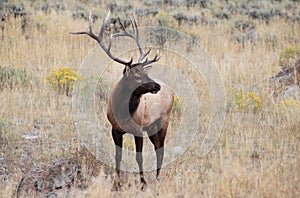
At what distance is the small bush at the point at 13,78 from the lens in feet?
29.0

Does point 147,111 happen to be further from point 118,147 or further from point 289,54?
point 289,54

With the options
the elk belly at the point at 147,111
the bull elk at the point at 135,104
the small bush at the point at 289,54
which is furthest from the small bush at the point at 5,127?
the small bush at the point at 289,54

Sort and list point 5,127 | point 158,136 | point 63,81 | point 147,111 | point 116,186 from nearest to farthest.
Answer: point 116,186 < point 147,111 < point 158,136 < point 5,127 < point 63,81

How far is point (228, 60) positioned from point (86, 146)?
601 centimetres

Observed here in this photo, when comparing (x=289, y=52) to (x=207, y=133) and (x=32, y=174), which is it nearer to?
(x=207, y=133)

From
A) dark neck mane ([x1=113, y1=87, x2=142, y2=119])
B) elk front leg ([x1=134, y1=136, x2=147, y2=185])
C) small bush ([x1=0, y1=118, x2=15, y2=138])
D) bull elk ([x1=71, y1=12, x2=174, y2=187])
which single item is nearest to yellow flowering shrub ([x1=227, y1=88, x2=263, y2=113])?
bull elk ([x1=71, y1=12, x2=174, y2=187])

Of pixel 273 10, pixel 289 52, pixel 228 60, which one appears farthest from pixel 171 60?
pixel 273 10

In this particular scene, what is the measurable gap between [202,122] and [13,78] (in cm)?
365

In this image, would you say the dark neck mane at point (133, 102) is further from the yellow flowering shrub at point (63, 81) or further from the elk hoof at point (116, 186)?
the yellow flowering shrub at point (63, 81)

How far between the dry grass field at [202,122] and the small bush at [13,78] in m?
0.03

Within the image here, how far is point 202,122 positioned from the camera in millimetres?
7930

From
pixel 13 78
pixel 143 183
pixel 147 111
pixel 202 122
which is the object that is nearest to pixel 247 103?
pixel 202 122

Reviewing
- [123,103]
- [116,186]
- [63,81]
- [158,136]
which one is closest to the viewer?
[123,103]

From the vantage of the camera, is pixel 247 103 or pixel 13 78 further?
pixel 13 78
